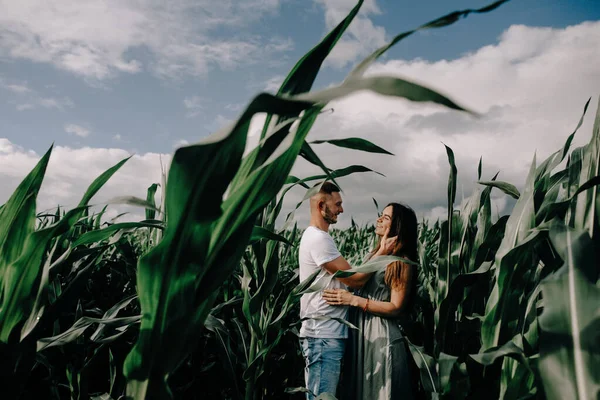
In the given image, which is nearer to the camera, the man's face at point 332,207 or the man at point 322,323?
the man at point 322,323

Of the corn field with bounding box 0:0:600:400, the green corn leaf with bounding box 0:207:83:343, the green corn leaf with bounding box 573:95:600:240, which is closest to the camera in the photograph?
the corn field with bounding box 0:0:600:400

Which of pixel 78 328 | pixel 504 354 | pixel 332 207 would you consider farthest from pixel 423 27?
pixel 332 207

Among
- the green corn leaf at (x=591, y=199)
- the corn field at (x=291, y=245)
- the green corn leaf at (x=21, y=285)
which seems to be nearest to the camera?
the corn field at (x=291, y=245)

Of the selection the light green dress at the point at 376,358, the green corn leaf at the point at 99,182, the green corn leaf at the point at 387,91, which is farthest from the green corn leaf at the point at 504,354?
the light green dress at the point at 376,358

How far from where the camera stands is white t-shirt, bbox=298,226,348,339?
227cm

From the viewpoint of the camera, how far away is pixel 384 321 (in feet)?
7.12

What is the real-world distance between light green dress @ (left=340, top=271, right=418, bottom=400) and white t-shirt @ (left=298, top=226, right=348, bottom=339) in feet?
0.37

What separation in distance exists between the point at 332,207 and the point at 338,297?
1.72 feet

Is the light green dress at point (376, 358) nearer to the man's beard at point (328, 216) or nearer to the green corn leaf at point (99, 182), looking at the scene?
the man's beard at point (328, 216)

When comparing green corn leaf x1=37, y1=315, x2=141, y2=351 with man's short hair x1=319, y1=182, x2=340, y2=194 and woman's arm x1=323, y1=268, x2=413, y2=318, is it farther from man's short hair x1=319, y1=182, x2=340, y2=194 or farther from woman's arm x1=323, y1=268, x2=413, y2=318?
man's short hair x1=319, y1=182, x2=340, y2=194

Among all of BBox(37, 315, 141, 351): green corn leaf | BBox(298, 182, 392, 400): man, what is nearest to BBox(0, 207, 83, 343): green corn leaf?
BBox(37, 315, 141, 351): green corn leaf

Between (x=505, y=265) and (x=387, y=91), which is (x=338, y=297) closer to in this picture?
(x=505, y=265)

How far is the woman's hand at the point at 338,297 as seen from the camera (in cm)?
224

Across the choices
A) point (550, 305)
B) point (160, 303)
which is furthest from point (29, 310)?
point (550, 305)
